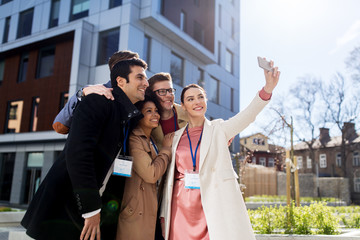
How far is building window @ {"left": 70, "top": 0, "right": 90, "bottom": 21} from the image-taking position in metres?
18.8

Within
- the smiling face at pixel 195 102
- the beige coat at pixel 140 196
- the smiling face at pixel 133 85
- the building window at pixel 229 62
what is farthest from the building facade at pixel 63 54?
the beige coat at pixel 140 196

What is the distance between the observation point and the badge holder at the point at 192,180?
281cm

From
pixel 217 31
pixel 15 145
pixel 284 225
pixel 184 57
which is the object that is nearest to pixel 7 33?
pixel 15 145

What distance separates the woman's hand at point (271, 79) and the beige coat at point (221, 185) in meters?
0.12

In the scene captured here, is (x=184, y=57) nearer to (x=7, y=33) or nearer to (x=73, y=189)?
(x=7, y=33)

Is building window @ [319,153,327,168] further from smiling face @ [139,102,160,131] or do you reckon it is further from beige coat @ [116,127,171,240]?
beige coat @ [116,127,171,240]

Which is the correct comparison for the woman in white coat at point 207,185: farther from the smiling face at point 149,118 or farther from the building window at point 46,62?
the building window at point 46,62

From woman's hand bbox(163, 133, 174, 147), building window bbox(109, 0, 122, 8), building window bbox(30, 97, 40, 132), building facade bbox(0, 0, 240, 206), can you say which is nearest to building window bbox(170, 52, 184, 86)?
building facade bbox(0, 0, 240, 206)

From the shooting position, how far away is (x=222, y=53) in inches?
997

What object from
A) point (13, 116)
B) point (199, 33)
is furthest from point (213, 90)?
point (13, 116)

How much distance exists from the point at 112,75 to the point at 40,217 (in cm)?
136

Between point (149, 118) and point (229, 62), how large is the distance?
79.6 ft

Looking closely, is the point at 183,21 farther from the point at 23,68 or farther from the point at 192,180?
the point at 192,180

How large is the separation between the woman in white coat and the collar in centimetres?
62
